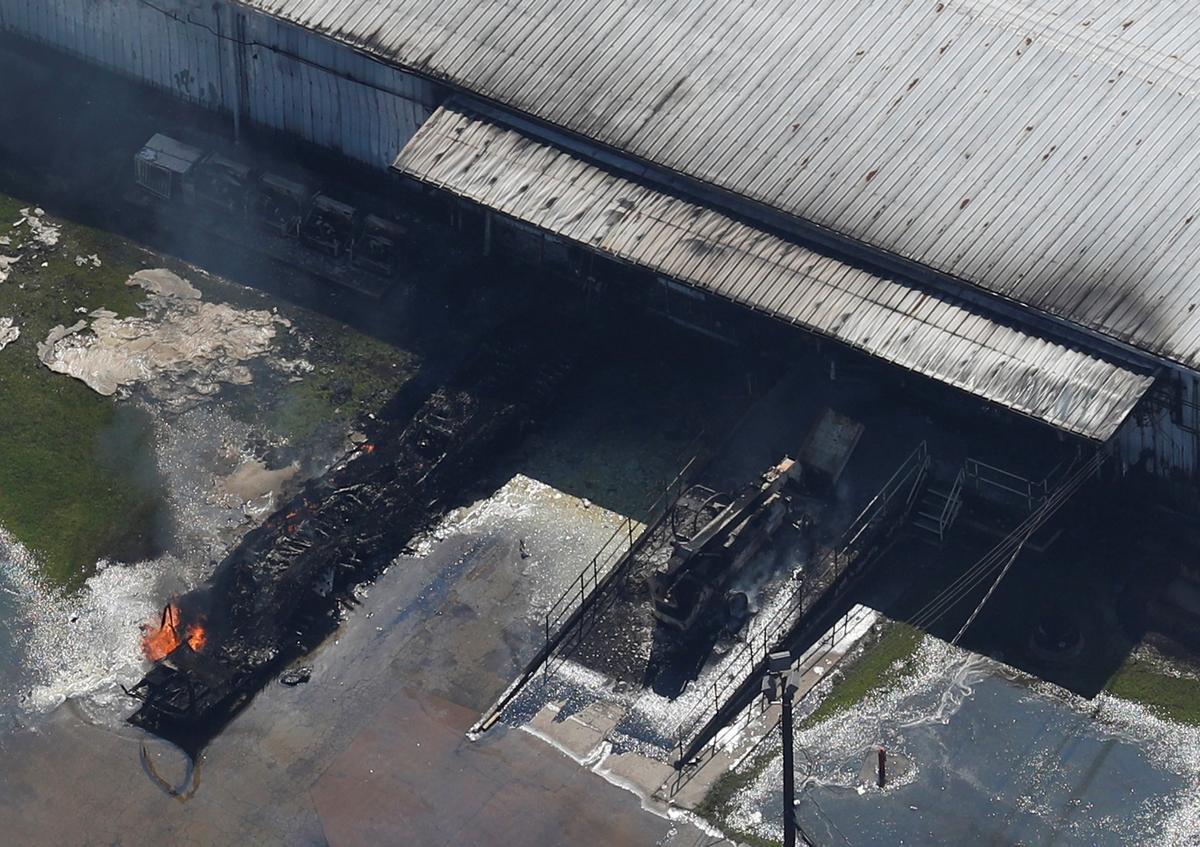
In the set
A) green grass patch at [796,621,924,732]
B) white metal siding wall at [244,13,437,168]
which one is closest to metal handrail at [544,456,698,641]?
green grass patch at [796,621,924,732]

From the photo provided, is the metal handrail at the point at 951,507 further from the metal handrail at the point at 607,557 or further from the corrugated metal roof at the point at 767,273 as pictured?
the metal handrail at the point at 607,557

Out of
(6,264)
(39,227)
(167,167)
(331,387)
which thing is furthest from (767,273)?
(6,264)

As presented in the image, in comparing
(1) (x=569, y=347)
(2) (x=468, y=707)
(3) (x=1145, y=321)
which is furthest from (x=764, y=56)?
(2) (x=468, y=707)

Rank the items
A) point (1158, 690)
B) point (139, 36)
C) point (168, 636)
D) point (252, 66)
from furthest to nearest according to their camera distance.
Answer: point (139, 36)
point (252, 66)
point (168, 636)
point (1158, 690)

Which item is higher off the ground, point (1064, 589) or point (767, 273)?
point (767, 273)

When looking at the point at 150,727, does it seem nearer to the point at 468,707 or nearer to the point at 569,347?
the point at 468,707

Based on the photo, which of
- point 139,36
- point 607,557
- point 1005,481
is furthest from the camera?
point 139,36

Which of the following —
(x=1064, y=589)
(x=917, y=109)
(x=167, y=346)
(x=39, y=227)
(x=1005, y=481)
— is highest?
(x=917, y=109)

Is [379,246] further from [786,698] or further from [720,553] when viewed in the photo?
[786,698]
